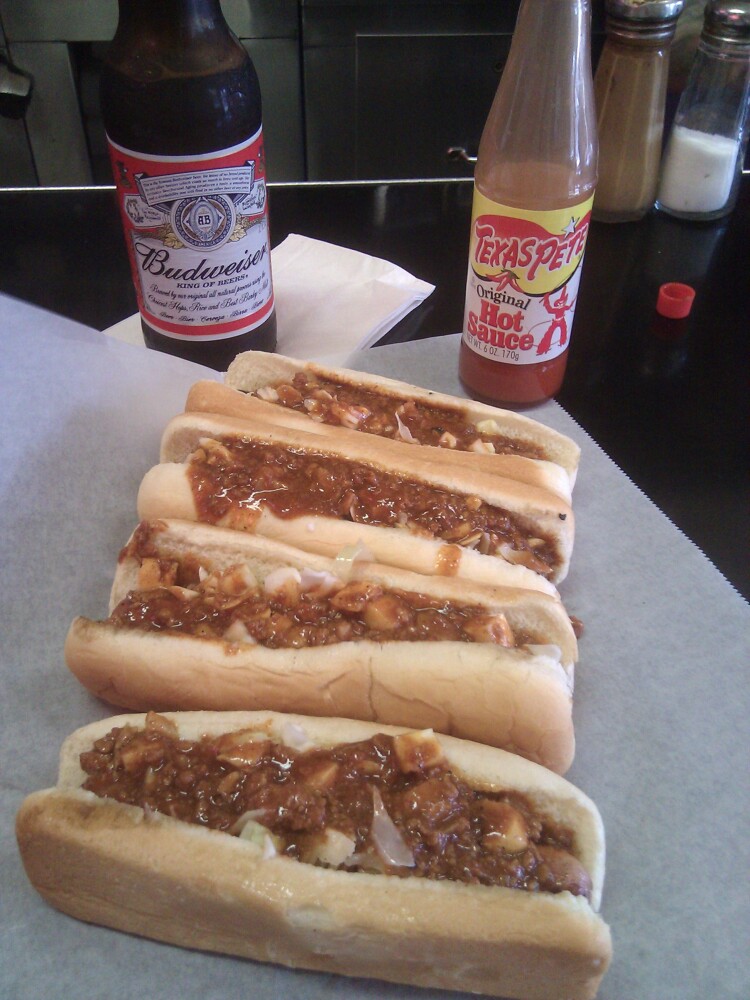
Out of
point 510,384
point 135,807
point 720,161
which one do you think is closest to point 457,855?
point 135,807

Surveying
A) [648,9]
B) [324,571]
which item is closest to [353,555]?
[324,571]

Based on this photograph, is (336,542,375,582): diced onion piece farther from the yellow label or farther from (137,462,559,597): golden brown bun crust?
the yellow label

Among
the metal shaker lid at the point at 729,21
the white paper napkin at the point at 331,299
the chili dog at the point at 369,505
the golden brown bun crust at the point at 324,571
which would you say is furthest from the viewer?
the metal shaker lid at the point at 729,21

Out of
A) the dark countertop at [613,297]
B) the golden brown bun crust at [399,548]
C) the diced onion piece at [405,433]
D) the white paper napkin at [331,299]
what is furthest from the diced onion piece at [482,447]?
the white paper napkin at [331,299]

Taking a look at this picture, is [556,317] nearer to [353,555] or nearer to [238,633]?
[353,555]

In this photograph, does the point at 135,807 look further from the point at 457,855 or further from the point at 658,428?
the point at 658,428

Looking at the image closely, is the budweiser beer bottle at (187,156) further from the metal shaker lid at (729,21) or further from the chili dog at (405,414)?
the metal shaker lid at (729,21)
